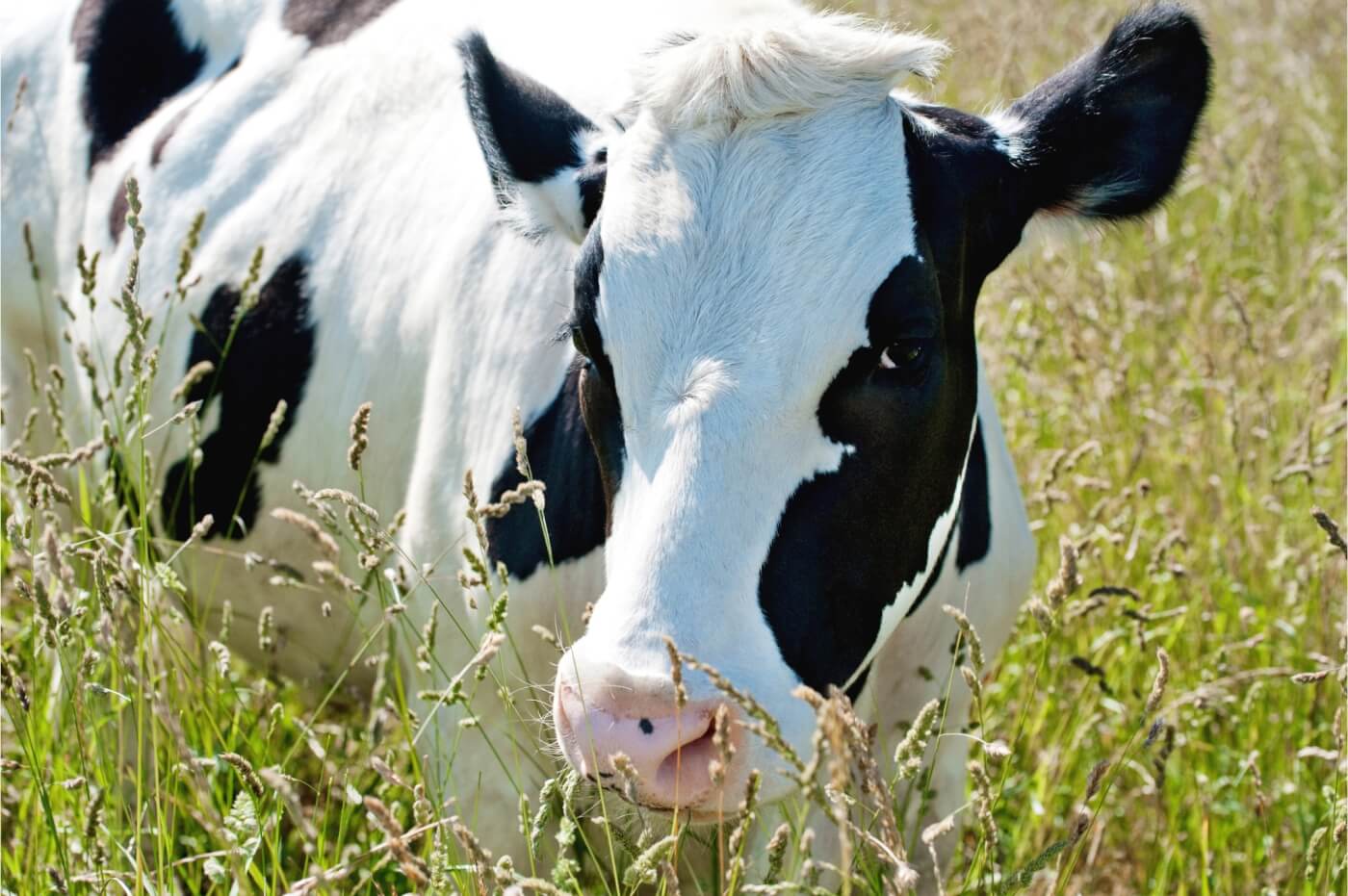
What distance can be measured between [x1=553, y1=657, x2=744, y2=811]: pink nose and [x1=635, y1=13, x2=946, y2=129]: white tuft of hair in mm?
958

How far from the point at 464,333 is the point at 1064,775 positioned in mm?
1940

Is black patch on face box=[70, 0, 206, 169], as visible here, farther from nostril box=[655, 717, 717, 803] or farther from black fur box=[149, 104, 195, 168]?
nostril box=[655, 717, 717, 803]

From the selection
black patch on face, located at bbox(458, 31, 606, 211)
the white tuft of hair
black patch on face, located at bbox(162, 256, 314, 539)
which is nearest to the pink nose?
the white tuft of hair

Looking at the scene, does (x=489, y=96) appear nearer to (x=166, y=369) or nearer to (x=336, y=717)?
(x=166, y=369)

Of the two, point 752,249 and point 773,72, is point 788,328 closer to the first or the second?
point 752,249

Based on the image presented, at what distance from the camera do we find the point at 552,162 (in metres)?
2.64

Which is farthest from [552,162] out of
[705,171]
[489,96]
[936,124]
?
[936,124]

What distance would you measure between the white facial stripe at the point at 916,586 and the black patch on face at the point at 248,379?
66.1 inches

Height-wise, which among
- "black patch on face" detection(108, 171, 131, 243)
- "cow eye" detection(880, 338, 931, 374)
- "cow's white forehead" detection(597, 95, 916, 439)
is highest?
"cow's white forehead" detection(597, 95, 916, 439)

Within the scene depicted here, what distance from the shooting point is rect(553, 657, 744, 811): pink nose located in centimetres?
182

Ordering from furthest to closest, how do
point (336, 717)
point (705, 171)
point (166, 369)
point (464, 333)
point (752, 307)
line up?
point (336, 717) < point (166, 369) < point (464, 333) < point (705, 171) < point (752, 307)

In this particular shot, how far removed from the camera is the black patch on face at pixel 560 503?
271cm

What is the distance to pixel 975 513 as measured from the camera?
2982 millimetres

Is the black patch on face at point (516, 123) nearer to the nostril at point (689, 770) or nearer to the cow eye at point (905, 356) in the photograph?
the cow eye at point (905, 356)
